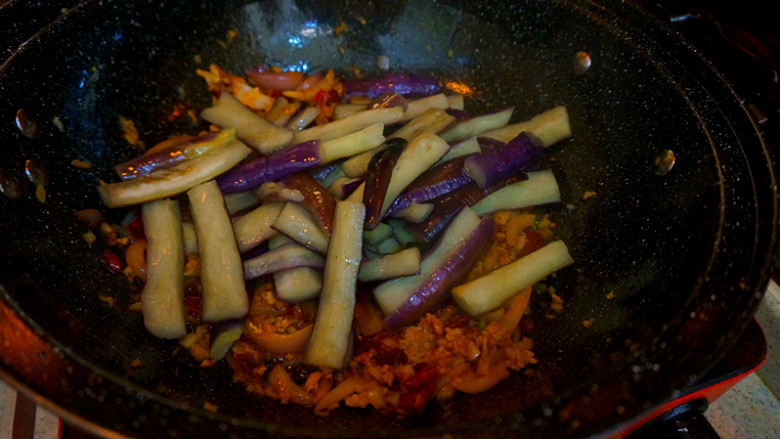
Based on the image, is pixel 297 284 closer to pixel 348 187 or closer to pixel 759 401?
pixel 348 187

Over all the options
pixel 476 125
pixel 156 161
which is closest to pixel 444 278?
pixel 476 125

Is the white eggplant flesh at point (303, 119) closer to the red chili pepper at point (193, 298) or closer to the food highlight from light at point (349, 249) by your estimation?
the food highlight from light at point (349, 249)

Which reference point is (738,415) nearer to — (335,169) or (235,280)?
(335,169)

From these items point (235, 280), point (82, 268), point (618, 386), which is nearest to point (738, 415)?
point (618, 386)

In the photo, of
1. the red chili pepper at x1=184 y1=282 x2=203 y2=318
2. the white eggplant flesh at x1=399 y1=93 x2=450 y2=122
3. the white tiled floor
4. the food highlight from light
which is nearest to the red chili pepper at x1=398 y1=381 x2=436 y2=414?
the food highlight from light

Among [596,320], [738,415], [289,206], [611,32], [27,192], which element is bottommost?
[738,415]

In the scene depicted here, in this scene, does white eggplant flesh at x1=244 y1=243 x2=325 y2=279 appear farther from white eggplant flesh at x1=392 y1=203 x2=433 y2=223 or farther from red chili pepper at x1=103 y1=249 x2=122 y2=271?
red chili pepper at x1=103 y1=249 x2=122 y2=271
